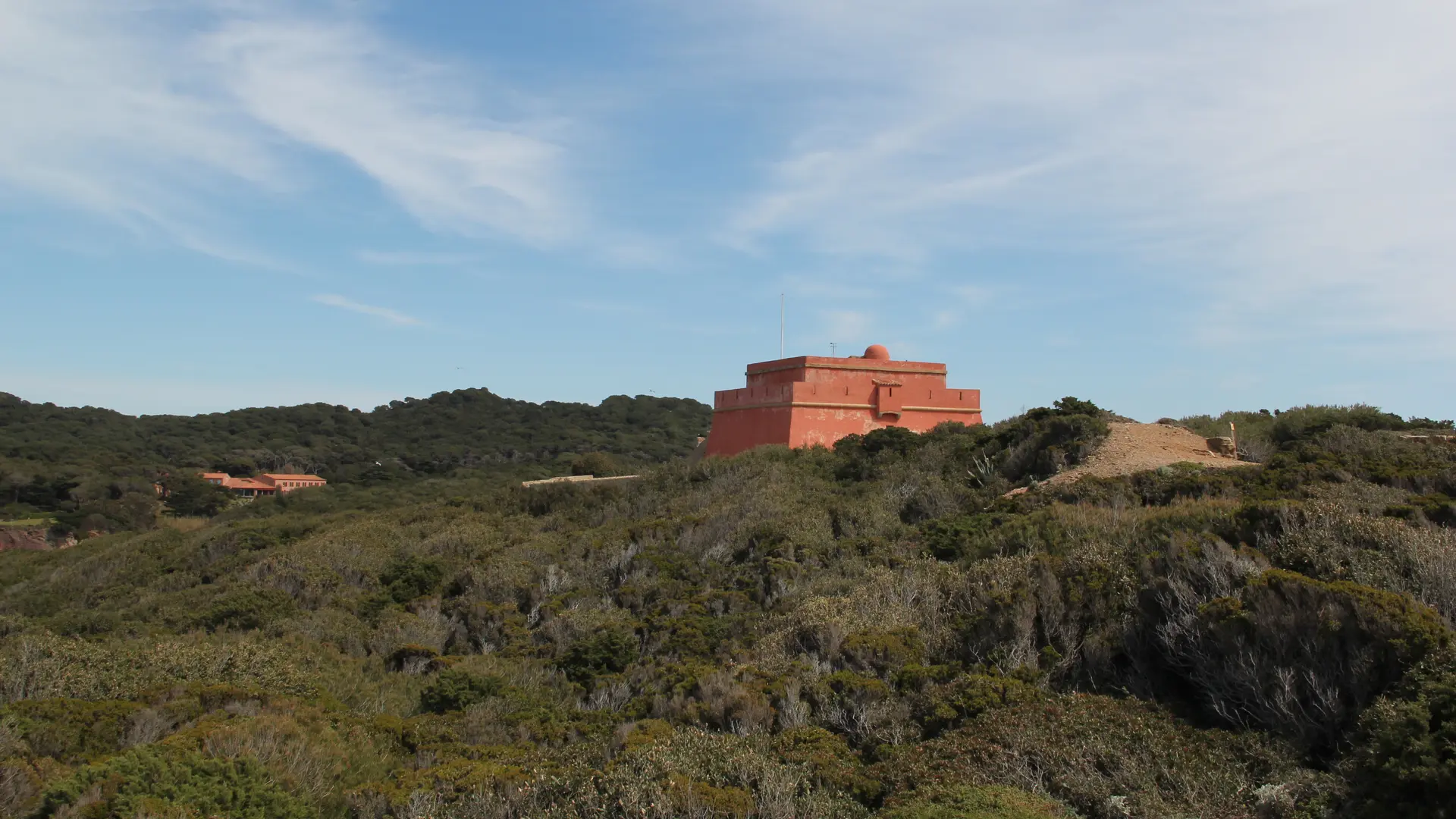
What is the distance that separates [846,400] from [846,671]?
47.0 ft

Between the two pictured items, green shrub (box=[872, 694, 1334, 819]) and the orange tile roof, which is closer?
green shrub (box=[872, 694, 1334, 819])

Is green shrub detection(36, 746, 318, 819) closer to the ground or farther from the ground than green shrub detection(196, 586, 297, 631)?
closer to the ground

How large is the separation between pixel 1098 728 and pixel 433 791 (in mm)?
4499

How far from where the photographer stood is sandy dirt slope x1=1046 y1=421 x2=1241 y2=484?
15.4 metres

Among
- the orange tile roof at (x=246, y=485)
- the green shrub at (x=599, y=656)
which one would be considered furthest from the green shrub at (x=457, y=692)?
the orange tile roof at (x=246, y=485)

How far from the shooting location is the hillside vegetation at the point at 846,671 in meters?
6.23

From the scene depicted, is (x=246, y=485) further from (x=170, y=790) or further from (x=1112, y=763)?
(x=1112, y=763)

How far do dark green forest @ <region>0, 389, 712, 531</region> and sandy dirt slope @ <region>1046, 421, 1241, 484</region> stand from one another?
84.9ft

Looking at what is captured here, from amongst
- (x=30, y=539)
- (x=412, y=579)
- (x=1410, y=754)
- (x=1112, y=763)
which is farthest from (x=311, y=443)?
(x=1410, y=754)

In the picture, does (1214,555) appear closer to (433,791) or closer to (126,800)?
(433,791)

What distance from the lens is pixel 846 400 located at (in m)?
22.6

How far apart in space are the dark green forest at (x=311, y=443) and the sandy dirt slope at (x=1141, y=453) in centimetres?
2587

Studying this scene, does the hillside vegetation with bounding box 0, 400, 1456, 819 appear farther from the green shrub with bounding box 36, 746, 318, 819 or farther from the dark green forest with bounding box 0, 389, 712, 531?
the dark green forest with bounding box 0, 389, 712, 531

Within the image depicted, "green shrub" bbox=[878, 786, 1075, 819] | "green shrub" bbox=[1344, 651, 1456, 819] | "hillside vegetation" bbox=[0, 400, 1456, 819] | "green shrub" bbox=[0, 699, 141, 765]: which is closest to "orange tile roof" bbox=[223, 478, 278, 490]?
"hillside vegetation" bbox=[0, 400, 1456, 819]
